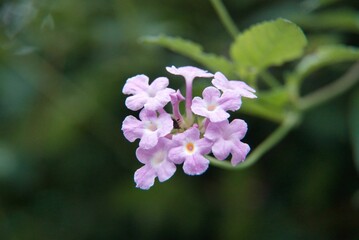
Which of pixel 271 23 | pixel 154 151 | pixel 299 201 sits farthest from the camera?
pixel 299 201

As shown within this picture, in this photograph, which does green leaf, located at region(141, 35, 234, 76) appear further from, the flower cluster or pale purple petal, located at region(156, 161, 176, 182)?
pale purple petal, located at region(156, 161, 176, 182)

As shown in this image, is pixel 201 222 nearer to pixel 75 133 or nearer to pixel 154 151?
pixel 75 133

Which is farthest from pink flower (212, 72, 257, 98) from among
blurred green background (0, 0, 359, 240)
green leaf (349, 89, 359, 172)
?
blurred green background (0, 0, 359, 240)

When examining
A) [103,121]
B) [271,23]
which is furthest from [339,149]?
[103,121]

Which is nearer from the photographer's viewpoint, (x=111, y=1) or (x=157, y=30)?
(x=157, y=30)

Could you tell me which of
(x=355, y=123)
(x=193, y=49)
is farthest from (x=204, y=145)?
(x=355, y=123)

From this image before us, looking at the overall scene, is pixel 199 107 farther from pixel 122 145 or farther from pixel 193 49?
pixel 122 145

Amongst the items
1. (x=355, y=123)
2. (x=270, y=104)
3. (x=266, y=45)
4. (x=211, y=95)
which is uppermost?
(x=211, y=95)

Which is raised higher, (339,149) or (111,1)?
(111,1)

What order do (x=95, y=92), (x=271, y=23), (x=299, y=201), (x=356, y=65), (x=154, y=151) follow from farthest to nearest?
1. (x=95, y=92)
2. (x=299, y=201)
3. (x=356, y=65)
4. (x=271, y=23)
5. (x=154, y=151)
